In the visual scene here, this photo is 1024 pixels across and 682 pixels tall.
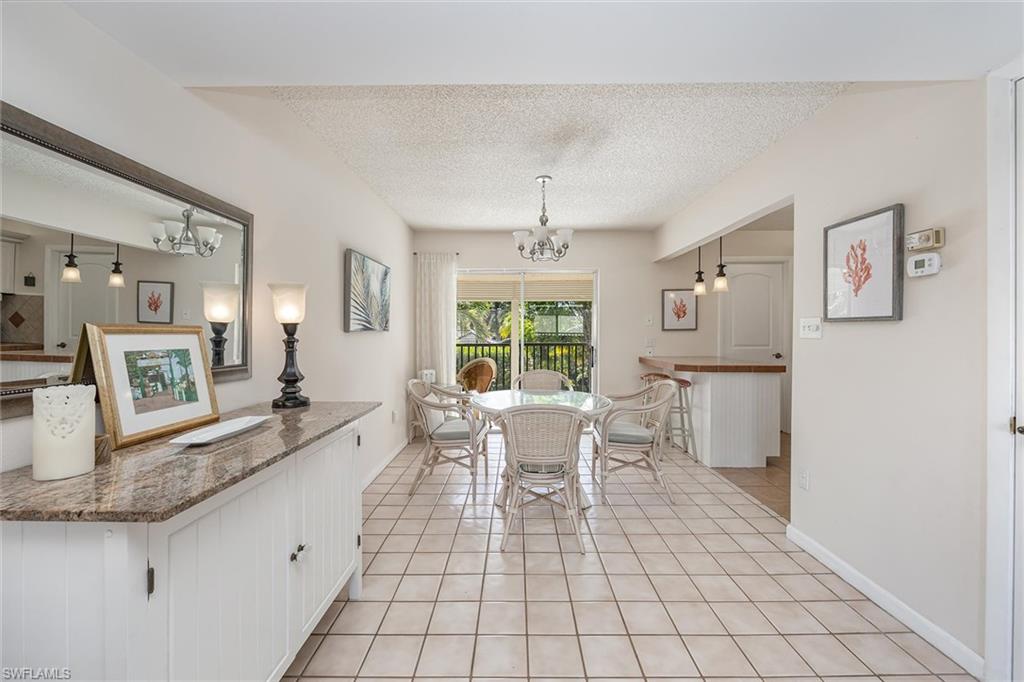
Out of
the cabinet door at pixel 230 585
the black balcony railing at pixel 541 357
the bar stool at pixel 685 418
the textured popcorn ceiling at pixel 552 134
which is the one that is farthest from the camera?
the black balcony railing at pixel 541 357

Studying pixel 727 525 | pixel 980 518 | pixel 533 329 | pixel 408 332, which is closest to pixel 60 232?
pixel 980 518

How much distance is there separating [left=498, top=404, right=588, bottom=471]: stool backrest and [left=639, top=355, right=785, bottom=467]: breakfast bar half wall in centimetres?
208

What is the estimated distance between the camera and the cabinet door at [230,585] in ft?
3.27

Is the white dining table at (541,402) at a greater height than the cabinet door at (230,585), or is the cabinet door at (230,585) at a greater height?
the white dining table at (541,402)

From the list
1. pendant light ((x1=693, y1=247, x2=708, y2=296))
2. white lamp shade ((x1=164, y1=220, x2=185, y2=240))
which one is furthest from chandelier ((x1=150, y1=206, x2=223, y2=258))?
pendant light ((x1=693, y1=247, x2=708, y2=296))

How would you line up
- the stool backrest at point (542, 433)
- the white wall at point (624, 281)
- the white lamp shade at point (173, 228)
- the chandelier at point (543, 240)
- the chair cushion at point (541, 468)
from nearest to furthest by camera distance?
the white lamp shade at point (173, 228) → the stool backrest at point (542, 433) → the chair cushion at point (541, 468) → the chandelier at point (543, 240) → the white wall at point (624, 281)

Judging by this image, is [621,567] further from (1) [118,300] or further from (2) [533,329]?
(2) [533,329]

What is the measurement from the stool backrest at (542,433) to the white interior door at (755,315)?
3.57m

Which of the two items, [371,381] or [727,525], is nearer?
[727,525]

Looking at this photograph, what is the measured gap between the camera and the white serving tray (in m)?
1.31

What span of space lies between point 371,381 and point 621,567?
243 centimetres

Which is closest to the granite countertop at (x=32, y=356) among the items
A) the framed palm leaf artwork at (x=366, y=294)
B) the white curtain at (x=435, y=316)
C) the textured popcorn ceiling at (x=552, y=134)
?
the textured popcorn ceiling at (x=552, y=134)

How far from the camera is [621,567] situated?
236cm

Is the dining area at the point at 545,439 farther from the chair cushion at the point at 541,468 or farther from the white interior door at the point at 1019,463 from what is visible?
the white interior door at the point at 1019,463
